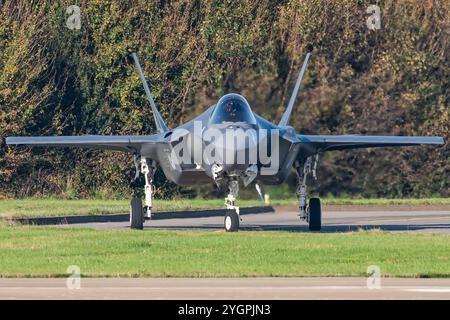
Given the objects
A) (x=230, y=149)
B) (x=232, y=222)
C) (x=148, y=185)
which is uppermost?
(x=230, y=149)

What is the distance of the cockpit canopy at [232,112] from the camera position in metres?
25.5

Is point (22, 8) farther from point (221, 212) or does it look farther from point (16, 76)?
point (221, 212)

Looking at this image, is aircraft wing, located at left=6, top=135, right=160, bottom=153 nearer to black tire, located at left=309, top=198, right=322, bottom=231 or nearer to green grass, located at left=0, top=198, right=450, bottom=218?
green grass, located at left=0, top=198, right=450, bottom=218

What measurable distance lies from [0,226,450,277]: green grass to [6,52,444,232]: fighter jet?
150cm

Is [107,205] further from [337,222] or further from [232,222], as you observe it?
[232,222]

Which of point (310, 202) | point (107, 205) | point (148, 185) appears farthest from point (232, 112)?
point (107, 205)

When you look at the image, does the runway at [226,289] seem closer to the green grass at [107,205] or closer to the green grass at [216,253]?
the green grass at [216,253]

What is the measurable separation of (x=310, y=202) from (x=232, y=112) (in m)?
3.23

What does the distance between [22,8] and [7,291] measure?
31.6 m

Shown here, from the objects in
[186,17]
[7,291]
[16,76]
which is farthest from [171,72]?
[7,291]

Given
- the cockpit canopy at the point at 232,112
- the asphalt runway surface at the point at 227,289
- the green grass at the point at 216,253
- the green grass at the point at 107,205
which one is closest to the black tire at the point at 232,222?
the green grass at the point at 216,253

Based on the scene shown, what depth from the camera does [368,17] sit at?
4497cm

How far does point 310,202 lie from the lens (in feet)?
90.6

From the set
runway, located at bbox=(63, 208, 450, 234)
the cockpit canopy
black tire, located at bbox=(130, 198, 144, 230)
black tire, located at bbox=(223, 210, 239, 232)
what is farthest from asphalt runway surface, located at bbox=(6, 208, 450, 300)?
black tire, located at bbox=(130, 198, 144, 230)
